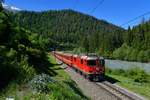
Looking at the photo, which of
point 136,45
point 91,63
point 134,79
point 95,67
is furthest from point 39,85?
point 136,45

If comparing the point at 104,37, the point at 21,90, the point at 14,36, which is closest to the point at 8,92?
the point at 21,90

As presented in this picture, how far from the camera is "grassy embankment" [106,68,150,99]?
95.6ft

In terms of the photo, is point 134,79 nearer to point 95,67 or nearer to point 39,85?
point 95,67

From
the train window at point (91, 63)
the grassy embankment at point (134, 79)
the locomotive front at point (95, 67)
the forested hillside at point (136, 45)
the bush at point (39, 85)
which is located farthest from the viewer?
the forested hillside at point (136, 45)

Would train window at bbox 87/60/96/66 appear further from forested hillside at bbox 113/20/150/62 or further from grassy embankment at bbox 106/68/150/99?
forested hillside at bbox 113/20/150/62

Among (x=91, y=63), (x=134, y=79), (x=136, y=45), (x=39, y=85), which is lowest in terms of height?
(x=134, y=79)

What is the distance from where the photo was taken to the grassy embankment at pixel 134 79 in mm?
29131

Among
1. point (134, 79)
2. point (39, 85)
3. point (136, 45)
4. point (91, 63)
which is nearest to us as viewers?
point (39, 85)

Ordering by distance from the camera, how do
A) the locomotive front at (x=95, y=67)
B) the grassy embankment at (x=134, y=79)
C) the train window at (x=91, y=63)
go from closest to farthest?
the grassy embankment at (x=134, y=79) < the locomotive front at (x=95, y=67) < the train window at (x=91, y=63)

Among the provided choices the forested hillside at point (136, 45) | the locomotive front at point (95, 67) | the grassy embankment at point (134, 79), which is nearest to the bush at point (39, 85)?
the grassy embankment at point (134, 79)

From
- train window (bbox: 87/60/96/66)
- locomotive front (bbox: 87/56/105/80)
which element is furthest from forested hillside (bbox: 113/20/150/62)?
train window (bbox: 87/60/96/66)

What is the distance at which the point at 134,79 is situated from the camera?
130 feet

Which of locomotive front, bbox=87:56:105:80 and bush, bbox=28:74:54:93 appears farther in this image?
locomotive front, bbox=87:56:105:80

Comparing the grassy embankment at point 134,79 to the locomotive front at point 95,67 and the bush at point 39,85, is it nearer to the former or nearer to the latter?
the locomotive front at point 95,67
